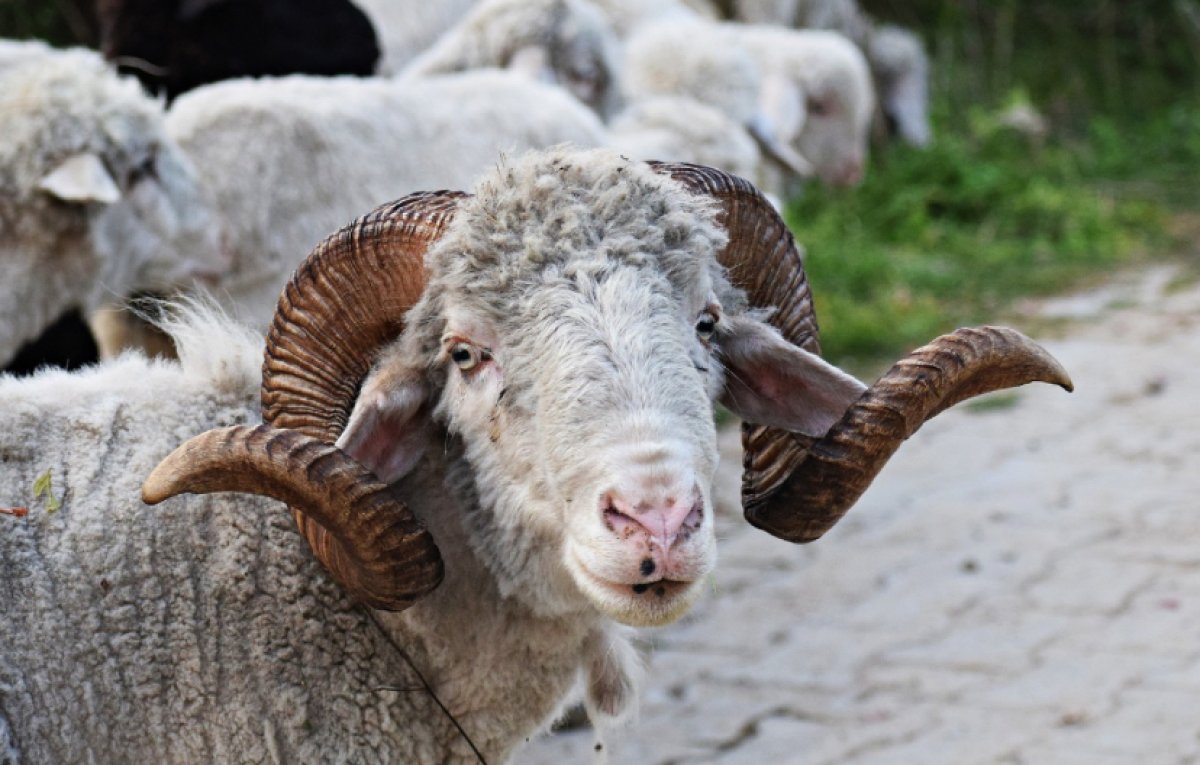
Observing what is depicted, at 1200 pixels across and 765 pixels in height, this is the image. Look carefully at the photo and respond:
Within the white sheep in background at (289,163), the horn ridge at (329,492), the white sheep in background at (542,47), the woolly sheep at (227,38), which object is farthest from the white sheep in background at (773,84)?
the horn ridge at (329,492)

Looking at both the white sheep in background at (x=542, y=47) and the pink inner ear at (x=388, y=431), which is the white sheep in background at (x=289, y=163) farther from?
the pink inner ear at (x=388, y=431)

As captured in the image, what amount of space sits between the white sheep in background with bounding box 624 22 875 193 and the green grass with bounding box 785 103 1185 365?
0.79m

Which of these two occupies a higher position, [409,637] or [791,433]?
[791,433]

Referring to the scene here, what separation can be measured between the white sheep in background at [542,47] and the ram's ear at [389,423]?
4.94 meters

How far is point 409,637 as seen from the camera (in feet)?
10.3

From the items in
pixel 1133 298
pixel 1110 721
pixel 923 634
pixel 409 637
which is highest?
pixel 409 637

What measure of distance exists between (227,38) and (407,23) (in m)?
2.21

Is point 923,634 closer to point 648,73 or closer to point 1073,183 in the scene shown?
point 648,73

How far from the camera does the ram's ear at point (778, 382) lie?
10.6 feet

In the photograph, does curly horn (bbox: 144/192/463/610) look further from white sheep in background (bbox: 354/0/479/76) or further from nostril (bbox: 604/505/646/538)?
white sheep in background (bbox: 354/0/479/76)

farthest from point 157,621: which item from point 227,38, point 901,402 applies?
point 227,38

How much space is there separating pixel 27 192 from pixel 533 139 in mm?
2012

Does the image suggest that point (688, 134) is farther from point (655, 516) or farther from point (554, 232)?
point (655, 516)

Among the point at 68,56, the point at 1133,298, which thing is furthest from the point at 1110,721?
the point at 1133,298
